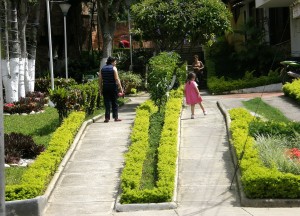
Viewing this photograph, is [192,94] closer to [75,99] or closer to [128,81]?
[75,99]

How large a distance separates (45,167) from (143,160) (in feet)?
5.66

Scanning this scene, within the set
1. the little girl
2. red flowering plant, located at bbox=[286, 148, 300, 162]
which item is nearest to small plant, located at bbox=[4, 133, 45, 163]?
red flowering plant, located at bbox=[286, 148, 300, 162]

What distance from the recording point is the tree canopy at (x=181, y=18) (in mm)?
21609

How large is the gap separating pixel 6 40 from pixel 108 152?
859 centimetres

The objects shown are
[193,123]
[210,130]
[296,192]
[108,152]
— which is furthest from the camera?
[193,123]

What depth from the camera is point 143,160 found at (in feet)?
39.4

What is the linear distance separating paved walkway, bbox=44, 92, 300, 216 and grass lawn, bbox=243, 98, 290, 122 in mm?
565

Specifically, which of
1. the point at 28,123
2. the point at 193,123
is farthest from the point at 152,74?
the point at 28,123

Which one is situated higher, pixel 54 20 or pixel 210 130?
pixel 54 20

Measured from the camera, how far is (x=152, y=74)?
17281 millimetres

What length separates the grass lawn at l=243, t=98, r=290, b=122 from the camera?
652 inches

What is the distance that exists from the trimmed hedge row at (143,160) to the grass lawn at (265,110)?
246cm

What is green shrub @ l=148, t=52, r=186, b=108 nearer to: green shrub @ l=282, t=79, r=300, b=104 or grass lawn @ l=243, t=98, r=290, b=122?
grass lawn @ l=243, t=98, r=290, b=122

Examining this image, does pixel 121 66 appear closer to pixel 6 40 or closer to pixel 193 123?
pixel 6 40
